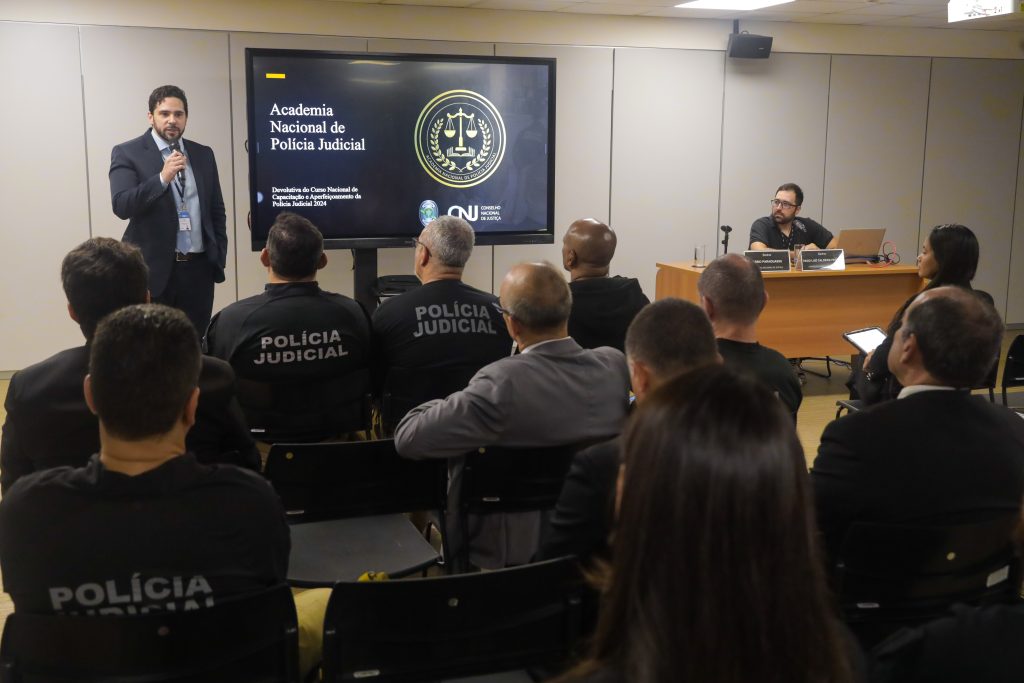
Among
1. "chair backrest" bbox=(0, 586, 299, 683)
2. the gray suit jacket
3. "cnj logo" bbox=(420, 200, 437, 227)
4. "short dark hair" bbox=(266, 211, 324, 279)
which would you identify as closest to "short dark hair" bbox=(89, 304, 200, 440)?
"chair backrest" bbox=(0, 586, 299, 683)

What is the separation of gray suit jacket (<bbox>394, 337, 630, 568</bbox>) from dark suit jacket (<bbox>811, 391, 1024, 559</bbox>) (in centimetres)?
74

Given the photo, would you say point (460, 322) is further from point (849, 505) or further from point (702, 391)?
point (702, 391)

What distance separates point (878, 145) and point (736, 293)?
674 cm

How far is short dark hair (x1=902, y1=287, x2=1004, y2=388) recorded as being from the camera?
6.81 ft

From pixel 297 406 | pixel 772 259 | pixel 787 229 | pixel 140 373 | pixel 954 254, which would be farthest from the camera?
pixel 787 229

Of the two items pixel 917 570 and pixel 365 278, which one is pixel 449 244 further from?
pixel 365 278

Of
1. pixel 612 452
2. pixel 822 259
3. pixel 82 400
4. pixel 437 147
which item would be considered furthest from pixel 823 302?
pixel 82 400

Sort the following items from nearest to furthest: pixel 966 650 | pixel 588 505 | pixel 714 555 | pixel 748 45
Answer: pixel 714 555 < pixel 966 650 < pixel 588 505 < pixel 748 45

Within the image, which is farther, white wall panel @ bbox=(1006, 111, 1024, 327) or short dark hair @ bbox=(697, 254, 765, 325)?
white wall panel @ bbox=(1006, 111, 1024, 327)

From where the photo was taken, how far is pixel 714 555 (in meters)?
0.89

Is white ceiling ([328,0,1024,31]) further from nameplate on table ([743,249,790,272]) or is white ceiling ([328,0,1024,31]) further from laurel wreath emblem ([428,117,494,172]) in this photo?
nameplate on table ([743,249,790,272])

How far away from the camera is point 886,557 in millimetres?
1899

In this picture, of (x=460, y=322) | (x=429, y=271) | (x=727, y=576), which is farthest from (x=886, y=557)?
(x=429, y=271)

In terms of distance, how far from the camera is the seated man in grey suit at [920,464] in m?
1.92
